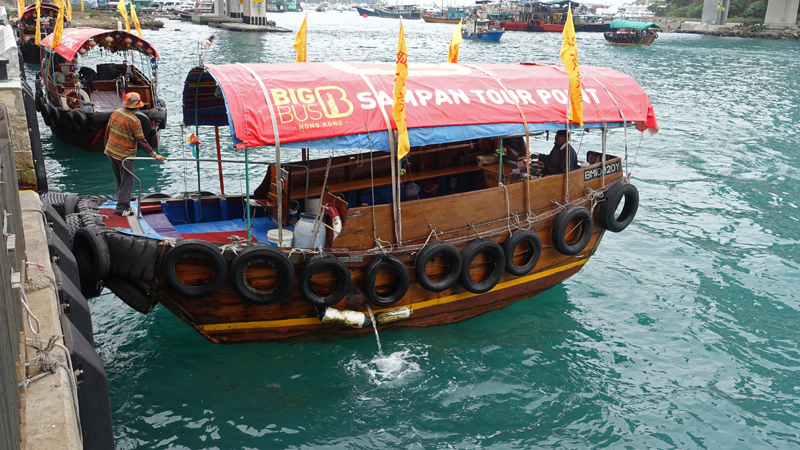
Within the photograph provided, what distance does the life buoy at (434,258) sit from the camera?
7.54 m

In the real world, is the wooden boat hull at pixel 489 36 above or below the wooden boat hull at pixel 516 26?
below

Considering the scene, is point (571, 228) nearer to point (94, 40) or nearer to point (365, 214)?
point (365, 214)

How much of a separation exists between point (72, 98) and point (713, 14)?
72711 millimetres

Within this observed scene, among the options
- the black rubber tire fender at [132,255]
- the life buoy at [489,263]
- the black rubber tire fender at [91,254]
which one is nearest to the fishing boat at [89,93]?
the black rubber tire fender at [91,254]

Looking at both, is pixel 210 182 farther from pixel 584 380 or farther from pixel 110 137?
pixel 584 380

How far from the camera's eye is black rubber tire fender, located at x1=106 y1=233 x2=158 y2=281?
21.4 feet

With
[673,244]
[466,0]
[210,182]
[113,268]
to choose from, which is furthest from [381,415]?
[466,0]

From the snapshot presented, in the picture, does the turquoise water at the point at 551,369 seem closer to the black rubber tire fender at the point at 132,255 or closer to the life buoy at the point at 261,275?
the life buoy at the point at 261,275

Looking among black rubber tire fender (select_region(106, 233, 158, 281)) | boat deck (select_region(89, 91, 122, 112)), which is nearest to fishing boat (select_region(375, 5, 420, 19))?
boat deck (select_region(89, 91, 122, 112))

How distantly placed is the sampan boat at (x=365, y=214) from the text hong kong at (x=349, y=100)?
0.02 metres

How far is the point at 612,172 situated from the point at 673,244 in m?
A: 3.73

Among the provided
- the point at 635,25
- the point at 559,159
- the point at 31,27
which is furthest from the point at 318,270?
the point at 635,25

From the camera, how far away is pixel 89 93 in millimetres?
19000

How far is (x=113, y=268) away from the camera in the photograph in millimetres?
6570
